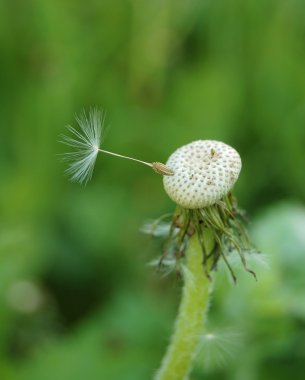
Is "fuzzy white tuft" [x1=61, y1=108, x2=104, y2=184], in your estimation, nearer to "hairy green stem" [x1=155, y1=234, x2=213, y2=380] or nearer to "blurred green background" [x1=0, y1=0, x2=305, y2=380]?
"hairy green stem" [x1=155, y1=234, x2=213, y2=380]

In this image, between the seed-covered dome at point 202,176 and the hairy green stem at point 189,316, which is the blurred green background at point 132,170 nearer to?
the hairy green stem at point 189,316

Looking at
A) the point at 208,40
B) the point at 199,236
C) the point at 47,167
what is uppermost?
the point at 208,40

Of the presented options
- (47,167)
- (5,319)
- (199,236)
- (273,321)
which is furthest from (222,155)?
(47,167)

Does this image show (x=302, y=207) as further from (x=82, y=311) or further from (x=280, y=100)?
(x=82, y=311)

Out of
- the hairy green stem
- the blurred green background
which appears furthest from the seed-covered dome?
the blurred green background

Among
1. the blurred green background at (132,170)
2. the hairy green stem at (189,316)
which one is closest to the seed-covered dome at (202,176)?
the hairy green stem at (189,316)

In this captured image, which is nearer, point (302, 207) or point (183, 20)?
point (302, 207)
